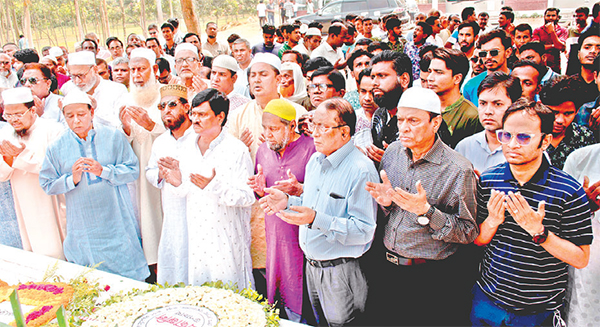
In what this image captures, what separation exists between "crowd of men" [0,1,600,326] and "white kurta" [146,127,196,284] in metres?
0.02

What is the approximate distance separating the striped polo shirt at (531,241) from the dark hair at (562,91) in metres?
0.94

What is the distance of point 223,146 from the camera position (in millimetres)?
3088

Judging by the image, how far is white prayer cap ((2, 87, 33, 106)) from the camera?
134 inches

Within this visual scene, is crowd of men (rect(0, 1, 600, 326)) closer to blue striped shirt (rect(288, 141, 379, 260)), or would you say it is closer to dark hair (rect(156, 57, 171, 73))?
blue striped shirt (rect(288, 141, 379, 260))

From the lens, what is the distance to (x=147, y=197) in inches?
151

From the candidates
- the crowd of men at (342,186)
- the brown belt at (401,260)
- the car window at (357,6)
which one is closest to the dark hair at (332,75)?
the crowd of men at (342,186)

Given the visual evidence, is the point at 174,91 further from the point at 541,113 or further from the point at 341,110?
the point at 541,113

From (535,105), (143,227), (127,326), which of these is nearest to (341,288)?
(127,326)

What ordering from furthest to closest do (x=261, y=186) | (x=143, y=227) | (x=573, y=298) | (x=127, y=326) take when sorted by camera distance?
(x=143, y=227)
(x=261, y=186)
(x=573, y=298)
(x=127, y=326)

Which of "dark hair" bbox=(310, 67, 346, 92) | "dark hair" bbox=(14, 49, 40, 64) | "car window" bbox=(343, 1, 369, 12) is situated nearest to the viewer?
"dark hair" bbox=(310, 67, 346, 92)

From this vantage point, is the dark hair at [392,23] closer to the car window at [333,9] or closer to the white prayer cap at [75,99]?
the white prayer cap at [75,99]

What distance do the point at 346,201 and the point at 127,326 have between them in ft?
4.08

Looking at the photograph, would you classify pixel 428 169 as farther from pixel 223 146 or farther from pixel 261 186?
pixel 223 146

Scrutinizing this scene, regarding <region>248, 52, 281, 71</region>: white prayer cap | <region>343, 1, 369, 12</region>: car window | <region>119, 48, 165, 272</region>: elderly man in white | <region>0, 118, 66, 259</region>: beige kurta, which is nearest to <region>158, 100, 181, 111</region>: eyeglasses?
<region>119, 48, 165, 272</region>: elderly man in white
